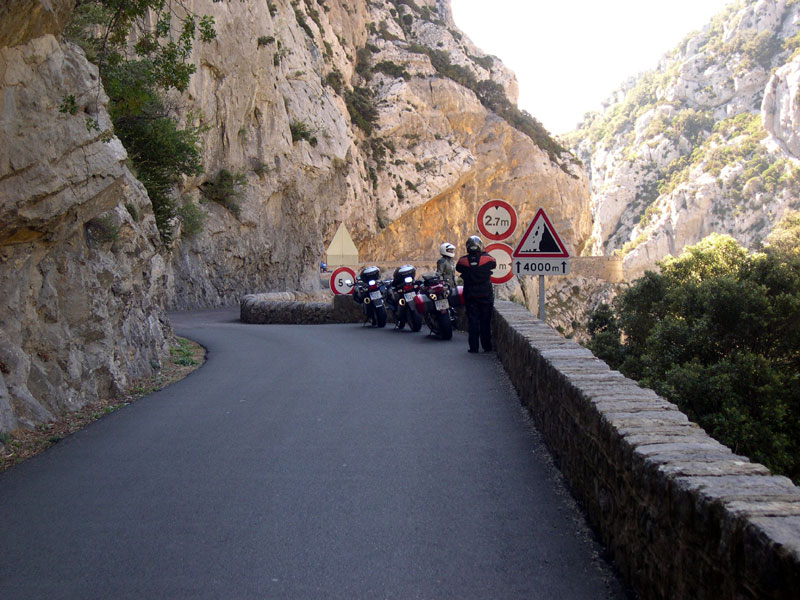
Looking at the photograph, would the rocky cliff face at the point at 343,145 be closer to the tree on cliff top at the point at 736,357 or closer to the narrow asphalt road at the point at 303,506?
the tree on cliff top at the point at 736,357

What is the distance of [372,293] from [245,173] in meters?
21.1

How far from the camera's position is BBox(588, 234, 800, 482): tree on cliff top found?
12875 mm

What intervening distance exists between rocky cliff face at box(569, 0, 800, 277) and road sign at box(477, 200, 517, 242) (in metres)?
90.1

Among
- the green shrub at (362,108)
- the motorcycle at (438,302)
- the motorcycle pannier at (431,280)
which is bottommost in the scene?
the motorcycle at (438,302)

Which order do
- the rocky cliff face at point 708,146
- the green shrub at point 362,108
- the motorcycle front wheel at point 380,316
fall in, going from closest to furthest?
the motorcycle front wheel at point 380,316 < the green shrub at point 362,108 < the rocky cliff face at point 708,146

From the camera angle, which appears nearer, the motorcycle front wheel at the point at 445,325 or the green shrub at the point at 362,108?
the motorcycle front wheel at the point at 445,325

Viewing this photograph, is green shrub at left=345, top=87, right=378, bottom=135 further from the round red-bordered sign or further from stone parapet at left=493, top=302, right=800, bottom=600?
stone parapet at left=493, top=302, right=800, bottom=600

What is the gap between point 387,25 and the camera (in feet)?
213

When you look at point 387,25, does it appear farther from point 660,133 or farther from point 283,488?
point 660,133

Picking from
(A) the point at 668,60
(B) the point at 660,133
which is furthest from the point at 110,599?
(A) the point at 668,60

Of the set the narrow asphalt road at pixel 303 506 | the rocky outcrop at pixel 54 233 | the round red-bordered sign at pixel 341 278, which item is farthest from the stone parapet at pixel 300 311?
the narrow asphalt road at pixel 303 506

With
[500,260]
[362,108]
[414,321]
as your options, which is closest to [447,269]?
[414,321]

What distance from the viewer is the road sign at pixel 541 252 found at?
390 inches

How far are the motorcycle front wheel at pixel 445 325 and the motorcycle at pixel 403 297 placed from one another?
100cm
